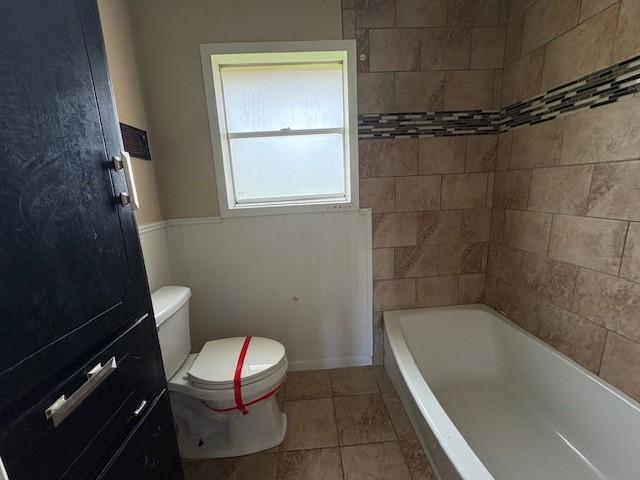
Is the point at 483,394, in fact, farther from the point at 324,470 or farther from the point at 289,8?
the point at 289,8

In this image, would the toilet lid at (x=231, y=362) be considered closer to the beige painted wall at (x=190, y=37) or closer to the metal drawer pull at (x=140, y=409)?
the metal drawer pull at (x=140, y=409)

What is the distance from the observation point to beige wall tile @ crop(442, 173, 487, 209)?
1.69 meters

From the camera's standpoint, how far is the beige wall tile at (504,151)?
1582mm

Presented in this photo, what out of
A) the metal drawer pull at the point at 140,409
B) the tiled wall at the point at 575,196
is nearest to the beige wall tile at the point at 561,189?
the tiled wall at the point at 575,196

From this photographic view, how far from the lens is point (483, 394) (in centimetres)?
158

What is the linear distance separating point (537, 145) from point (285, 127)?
53.2 inches

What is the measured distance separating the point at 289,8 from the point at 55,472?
1.96m

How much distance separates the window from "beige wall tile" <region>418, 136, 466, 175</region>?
0.42 m

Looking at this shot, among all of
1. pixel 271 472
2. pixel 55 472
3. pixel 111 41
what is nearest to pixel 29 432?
pixel 55 472

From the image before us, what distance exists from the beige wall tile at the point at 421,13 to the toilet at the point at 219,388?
73.1 inches

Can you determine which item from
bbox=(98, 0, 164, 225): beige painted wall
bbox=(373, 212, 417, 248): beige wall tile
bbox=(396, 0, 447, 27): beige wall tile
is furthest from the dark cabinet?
bbox=(396, 0, 447, 27): beige wall tile

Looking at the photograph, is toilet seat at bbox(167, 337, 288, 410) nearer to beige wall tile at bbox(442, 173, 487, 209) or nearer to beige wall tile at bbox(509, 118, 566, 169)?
beige wall tile at bbox(442, 173, 487, 209)

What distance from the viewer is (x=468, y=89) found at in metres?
1.60

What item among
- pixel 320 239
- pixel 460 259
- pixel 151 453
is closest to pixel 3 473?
pixel 151 453
